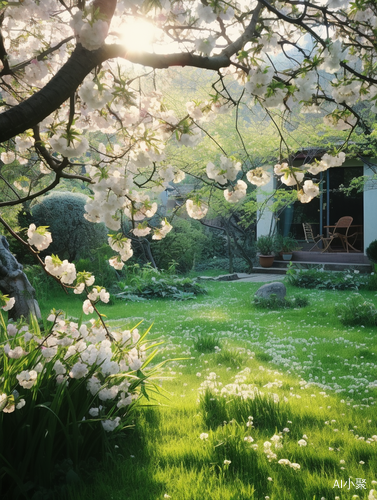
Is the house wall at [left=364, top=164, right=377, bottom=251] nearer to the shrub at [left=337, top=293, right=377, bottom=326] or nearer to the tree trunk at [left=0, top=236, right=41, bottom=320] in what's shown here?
the shrub at [left=337, top=293, right=377, bottom=326]

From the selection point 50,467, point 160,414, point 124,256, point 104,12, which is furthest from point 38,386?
point 104,12

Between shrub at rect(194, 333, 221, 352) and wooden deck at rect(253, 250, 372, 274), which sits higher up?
wooden deck at rect(253, 250, 372, 274)

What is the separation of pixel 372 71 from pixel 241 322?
461 cm

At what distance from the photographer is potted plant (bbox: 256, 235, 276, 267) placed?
13234 mm

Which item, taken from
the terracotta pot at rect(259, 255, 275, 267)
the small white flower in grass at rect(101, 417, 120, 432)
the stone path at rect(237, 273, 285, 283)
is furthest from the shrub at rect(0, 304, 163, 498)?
the terracotta pot at rect(259, 255, 275, 267)

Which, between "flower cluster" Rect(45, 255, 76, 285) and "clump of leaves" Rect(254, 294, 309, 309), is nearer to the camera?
"flower cluster" Rect(45, 255, 76, 285)

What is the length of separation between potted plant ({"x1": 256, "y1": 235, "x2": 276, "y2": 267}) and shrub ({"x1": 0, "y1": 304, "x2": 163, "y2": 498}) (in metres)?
11.0

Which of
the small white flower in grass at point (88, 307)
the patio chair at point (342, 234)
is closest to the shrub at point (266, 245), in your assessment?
the patio chair at point (342, 234)

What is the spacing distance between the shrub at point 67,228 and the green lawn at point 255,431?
232 inches

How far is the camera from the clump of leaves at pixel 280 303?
729 cm

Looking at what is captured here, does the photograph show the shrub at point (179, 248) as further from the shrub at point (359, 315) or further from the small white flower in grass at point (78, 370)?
the small white flower in grass at point (78, 370)

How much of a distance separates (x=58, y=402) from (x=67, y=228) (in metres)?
8.32

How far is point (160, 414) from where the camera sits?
2.78m

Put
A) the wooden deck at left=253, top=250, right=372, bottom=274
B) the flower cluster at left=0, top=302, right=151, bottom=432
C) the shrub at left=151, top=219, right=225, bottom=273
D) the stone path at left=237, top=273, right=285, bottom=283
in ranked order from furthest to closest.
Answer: the shrub at left=151, top=219, right=225, bottom=273 → the wooden deck at left=253, top=250, right=372, bottom=274 → the stone path at left=237, top=273, right=285, bottom=283 → the flower cluster at left=0, top=302, right=151, bottom=432
